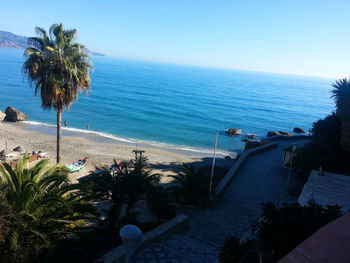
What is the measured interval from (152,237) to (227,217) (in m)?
5.17

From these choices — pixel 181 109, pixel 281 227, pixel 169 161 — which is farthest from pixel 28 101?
pixel 281 227

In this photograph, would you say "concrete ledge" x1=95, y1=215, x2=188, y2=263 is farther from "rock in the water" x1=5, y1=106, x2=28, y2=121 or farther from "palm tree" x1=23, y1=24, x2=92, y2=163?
"rock in the water" x1=5, y1=106, x2=28, y2=121

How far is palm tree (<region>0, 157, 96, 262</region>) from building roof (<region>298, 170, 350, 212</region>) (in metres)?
7.29

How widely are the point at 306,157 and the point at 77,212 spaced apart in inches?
569

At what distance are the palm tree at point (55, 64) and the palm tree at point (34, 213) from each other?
23.2 feet

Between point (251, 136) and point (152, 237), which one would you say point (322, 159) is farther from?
point (251, 136)

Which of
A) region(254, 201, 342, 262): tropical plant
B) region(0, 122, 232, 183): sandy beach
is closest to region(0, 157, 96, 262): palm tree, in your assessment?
region(254, 201, 342, 262): tropical plant

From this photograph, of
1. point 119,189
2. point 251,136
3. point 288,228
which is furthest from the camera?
point 251,136

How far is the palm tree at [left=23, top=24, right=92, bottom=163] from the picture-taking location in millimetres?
13170

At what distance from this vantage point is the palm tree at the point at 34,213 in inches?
208

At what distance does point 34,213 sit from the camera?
5.93m

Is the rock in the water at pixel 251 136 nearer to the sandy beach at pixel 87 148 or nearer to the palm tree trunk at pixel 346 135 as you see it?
the sandy beach at pixel 87 148

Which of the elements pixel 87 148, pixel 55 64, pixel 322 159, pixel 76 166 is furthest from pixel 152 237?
pixel 87 148

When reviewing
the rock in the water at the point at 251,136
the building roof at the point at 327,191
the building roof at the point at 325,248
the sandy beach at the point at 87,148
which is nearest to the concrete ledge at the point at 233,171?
the building roof at the point at 327,191
